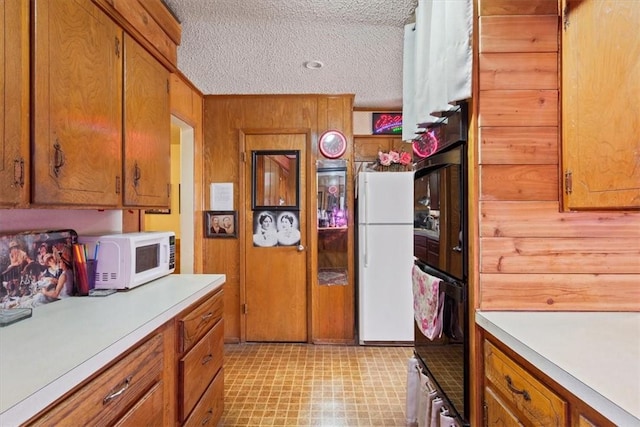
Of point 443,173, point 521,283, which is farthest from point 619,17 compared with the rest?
point 521,283

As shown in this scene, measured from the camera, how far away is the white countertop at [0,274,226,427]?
0.75m

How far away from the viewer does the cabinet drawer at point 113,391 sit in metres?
0.84

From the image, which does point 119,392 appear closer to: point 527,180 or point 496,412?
point 496,412

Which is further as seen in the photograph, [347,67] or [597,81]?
[347,67]

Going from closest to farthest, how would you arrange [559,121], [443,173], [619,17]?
[619,17] < [559,121] < [443,173]

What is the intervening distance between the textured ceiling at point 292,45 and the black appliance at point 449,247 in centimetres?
88

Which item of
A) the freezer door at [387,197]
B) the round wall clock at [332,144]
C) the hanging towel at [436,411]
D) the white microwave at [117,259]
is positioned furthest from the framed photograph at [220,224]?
the hanging towel at [436,411]

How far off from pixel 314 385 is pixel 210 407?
0.91 meters

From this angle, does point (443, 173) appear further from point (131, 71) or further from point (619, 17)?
point (131, 71)

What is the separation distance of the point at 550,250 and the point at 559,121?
496 millimetres

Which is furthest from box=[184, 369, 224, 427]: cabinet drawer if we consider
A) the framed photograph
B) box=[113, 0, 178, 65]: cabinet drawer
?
box=[113, 0, 178, 65]: cabinet drawer

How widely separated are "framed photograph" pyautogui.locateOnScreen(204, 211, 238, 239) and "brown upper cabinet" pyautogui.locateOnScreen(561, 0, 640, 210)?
2764 millimetres

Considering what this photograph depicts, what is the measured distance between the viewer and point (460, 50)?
4.25 feet

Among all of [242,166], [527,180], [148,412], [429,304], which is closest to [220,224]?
[242,166]
